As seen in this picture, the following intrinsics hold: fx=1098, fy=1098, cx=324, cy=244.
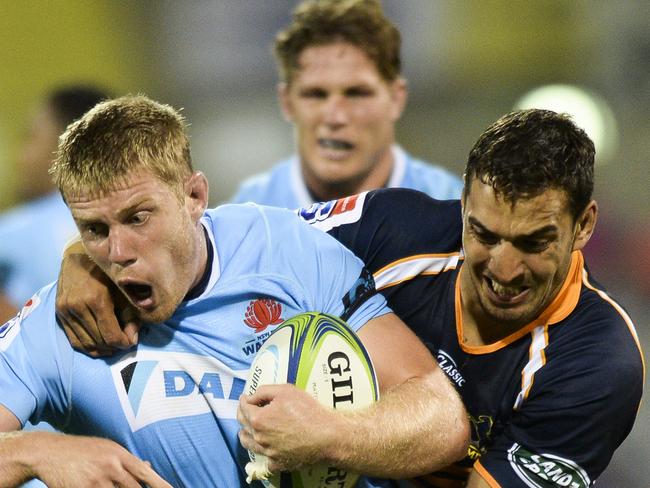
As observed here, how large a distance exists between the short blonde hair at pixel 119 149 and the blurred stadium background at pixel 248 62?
6.43 meters

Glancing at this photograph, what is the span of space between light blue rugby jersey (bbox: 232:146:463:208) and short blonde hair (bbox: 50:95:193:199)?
2.31 m

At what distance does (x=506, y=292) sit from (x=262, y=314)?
65 cm

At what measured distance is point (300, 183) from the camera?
5.26 meters

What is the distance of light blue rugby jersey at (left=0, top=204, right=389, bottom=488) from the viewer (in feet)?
9.11

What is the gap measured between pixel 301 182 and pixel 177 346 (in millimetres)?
2500

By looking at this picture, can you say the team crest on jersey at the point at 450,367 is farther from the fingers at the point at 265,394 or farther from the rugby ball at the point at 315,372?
the fingers at the point at 265,394

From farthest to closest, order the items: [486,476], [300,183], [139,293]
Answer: [300,183] → [486,476] → [139,293]

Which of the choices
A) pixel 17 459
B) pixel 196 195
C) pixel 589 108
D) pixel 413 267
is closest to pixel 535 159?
pixel 413 267

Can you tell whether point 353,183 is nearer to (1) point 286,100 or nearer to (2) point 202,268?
(1) point 286,100

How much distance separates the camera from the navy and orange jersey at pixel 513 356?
2.91 m

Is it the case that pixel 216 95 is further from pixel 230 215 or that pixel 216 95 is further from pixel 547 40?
pixel 230 215

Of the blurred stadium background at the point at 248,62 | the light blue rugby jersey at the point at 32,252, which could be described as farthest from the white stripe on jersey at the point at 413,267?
the blurred stadium background at the point at 248,62

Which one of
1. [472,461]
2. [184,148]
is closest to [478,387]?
[472,461]

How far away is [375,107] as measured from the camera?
5051 mm
